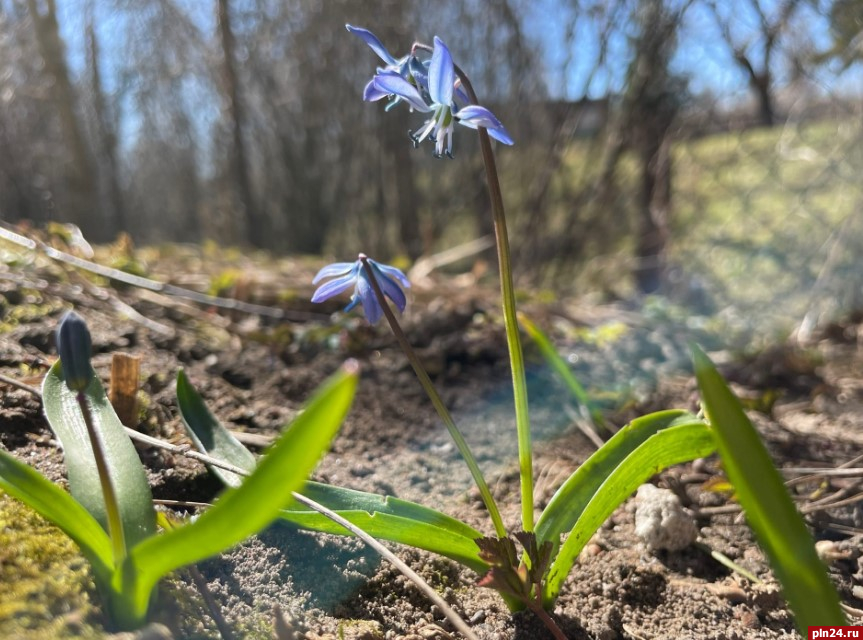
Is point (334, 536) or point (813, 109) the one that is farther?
point (813, 109)

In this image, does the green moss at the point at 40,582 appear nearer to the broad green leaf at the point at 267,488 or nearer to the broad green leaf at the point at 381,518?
the broad green leaf at the point at 267,488

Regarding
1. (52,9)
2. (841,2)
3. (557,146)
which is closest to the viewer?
(841,2)

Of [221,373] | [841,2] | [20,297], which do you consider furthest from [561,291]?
[20,297]

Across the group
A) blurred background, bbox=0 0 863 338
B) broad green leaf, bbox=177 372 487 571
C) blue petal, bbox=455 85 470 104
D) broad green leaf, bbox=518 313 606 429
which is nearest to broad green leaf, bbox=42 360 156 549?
broad green leaf, bbox=177 372 487 571

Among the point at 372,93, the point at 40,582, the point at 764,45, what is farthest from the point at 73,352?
the point at 764,45

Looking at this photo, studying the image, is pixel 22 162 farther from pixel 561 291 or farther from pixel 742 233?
pixel 742 233

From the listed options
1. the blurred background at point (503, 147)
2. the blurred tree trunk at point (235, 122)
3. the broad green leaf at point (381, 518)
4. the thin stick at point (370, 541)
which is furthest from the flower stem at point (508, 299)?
the blurred tree trunk at point (235, 122)

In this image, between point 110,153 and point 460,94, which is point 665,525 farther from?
point 110,153
